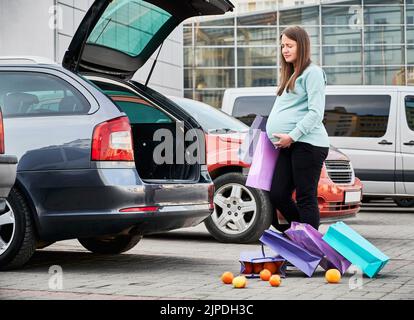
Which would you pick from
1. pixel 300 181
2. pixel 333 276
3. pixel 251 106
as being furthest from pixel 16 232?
pixel 251 106

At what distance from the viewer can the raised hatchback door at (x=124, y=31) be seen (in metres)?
6.57

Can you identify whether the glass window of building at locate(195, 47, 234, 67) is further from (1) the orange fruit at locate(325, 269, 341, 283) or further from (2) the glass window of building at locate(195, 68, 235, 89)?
(1) the orange fruit at locate(325, 269, 341, 283)

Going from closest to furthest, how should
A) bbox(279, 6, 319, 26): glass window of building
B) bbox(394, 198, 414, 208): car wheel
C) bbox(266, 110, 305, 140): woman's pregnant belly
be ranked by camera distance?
bbox(266, 110, 305, 140): woman's pregnant belly
bbox(394, 198, 414, 208): car wheel
bbox(279, 6, 319, 26): glass window of building

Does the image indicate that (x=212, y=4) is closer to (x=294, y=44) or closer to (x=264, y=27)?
(x=294, y=44)

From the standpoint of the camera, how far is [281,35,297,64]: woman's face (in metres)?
6.41

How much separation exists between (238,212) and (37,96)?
2918 mm

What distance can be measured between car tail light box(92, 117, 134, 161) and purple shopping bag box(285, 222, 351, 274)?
120cm

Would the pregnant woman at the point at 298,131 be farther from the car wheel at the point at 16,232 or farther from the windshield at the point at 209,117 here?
the windshield at the point at 209,117

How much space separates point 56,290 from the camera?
5.55 meters

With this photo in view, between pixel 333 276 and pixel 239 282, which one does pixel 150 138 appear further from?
pixel 333 276

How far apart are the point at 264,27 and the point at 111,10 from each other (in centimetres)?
2834

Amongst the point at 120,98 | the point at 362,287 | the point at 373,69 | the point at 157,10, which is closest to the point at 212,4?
the point at 157,10

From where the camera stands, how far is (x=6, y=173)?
5375 millimetres
